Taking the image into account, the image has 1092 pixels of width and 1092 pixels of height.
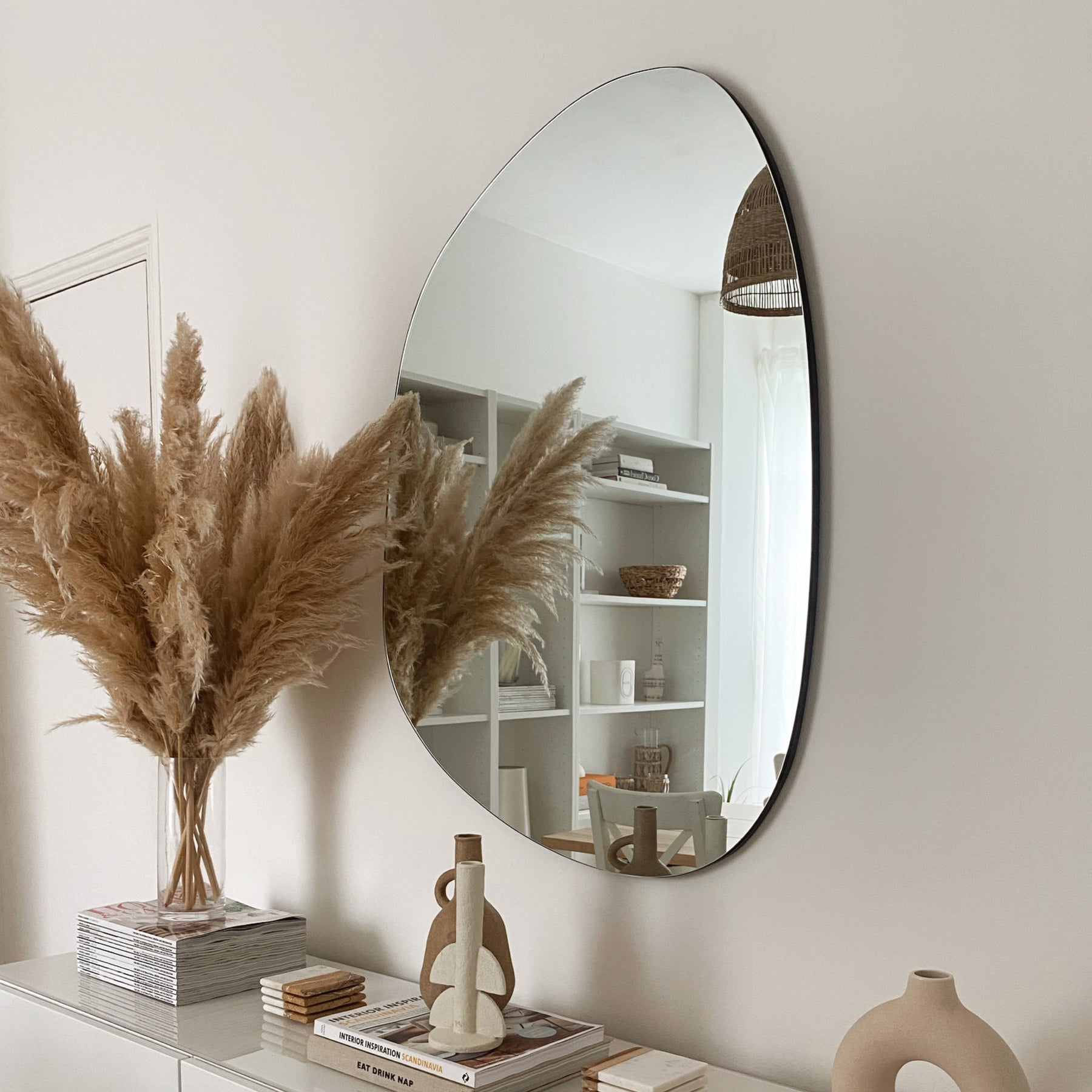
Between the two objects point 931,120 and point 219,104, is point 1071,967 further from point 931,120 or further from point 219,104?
point 219,104

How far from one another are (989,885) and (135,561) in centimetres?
122

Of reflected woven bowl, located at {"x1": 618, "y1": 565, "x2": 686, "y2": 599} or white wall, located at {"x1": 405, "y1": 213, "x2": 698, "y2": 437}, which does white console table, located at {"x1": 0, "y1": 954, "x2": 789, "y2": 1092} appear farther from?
white wall, located at {"x1": 405, "y1": 213, "x2": 698, "y2": 437}

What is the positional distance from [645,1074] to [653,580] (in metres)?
0.56

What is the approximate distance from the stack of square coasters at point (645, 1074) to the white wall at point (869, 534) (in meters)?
0.15

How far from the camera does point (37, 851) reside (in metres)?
2.50

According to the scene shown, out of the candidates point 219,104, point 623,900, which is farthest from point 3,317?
point 623,900

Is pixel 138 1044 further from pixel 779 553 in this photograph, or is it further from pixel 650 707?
pixel 779 553

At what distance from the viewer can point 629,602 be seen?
1.46 m

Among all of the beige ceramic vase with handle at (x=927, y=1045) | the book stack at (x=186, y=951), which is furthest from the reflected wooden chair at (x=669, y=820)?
the book stack at (x=186, y=951)

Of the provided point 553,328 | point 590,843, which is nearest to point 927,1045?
point 590,843

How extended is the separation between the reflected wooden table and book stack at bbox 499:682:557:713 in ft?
0.54

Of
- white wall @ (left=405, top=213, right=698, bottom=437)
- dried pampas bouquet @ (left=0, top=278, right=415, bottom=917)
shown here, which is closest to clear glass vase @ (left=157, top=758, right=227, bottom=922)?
dried pampas bouquet @ (left=0, top=278, right=415, bottom=917)

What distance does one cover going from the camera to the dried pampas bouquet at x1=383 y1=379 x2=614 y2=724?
1531 mm

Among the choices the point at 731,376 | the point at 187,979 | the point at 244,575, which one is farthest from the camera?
the point at 244,575
